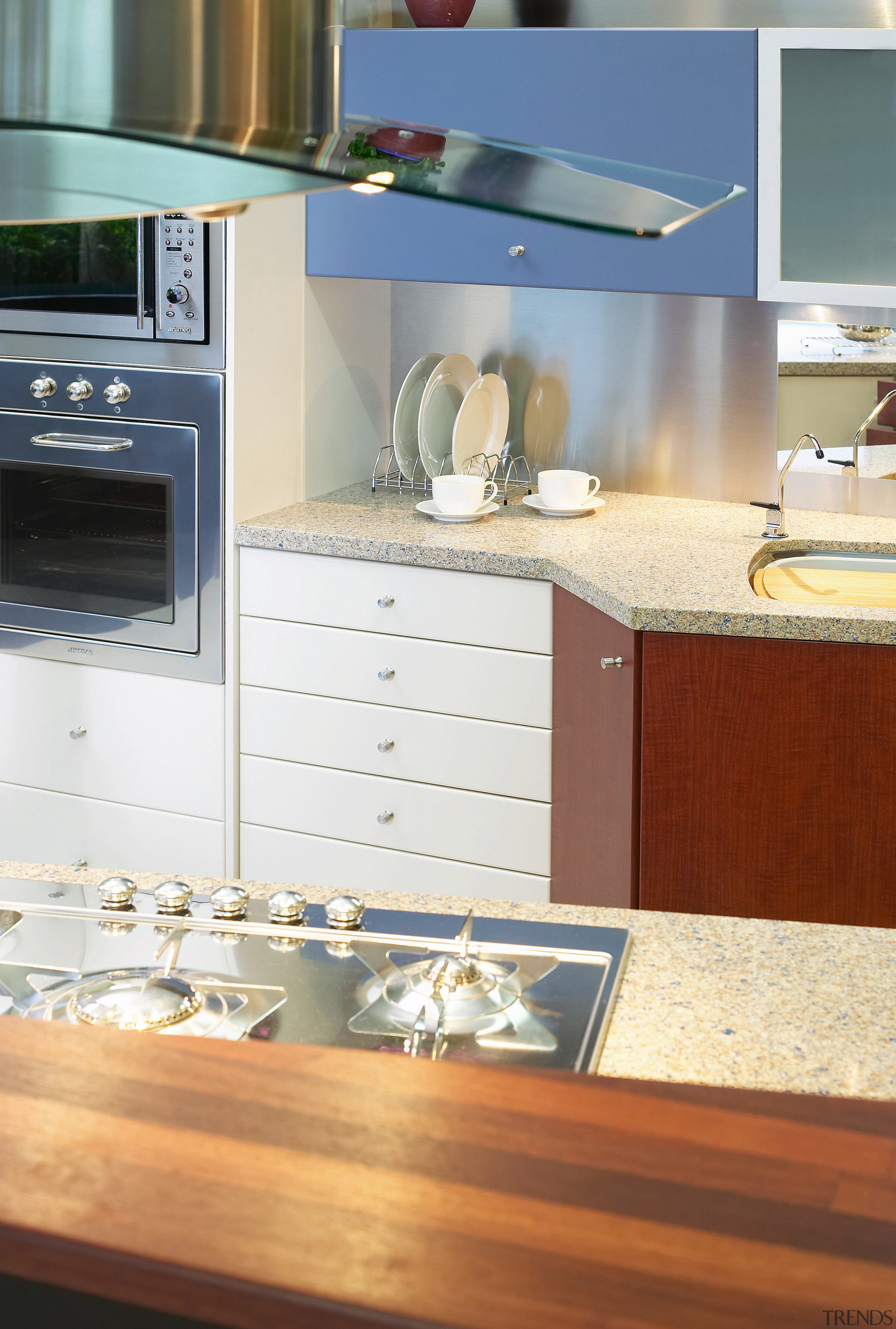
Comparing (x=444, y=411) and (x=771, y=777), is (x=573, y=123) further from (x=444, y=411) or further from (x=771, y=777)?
(x=771, y=777)

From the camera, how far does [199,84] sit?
568 mm

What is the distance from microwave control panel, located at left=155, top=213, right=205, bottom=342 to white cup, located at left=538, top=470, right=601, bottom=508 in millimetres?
774

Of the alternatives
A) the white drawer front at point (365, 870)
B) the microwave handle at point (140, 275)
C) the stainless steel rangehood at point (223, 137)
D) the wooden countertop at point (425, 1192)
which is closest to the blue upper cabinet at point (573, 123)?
the microwave handle at point (140, 275)

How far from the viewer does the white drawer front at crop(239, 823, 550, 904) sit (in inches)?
105

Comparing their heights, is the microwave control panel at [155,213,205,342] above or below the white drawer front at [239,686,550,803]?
above

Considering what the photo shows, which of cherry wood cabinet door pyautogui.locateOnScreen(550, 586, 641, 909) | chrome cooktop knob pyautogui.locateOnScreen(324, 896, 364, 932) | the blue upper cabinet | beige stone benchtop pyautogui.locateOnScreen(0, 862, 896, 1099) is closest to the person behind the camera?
beige stone benchtop pyautogui.locateOnScreen(0, 862, 896, 1099)

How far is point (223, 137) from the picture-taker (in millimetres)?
578

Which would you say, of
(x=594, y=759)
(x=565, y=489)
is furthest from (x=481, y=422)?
(x=594, y=759)

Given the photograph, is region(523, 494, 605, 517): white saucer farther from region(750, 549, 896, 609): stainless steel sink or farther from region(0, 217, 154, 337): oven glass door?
region(0, 217, 154, 337): oven glass door

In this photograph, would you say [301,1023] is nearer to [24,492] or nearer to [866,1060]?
[866,1060]

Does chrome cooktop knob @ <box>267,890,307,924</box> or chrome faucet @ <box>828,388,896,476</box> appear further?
chrome faucet @ <box>828,388,896,476</box>

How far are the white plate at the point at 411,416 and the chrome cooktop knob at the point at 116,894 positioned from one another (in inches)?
82.7

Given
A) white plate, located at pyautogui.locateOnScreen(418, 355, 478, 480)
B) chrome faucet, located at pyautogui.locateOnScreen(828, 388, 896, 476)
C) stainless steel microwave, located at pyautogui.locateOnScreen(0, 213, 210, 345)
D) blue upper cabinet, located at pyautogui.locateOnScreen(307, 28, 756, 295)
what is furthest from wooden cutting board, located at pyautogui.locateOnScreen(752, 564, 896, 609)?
stainless steel microwave, located at pyautogui.locateOnScreen(0, 213, 210, 345)

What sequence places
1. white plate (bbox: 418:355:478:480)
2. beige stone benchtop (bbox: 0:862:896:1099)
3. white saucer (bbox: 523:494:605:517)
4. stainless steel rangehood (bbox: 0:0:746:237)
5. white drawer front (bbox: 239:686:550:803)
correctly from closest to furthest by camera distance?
1. stainless steel rangehood (bbox: 0:0:746:237)
2. beige stone benchtop (bbox: 0:862:896:1099)
3. white drawer front (bbox: 239:686:550:803)
4. white saucer (bbox: 523:494:605:517)
5. white plate (bbox: 418:355:478:480)
